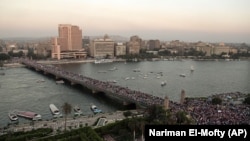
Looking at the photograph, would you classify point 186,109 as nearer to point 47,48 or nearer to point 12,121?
point 12,121

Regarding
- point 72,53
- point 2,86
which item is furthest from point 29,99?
point 72,53

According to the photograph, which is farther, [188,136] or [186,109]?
[186,109]

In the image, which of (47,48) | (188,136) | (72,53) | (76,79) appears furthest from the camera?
(47,48)

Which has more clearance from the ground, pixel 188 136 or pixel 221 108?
pixel 188 136

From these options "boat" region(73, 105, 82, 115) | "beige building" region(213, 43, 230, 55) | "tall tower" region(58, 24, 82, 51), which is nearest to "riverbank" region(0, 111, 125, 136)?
"boat" region(73, 105, 82, 115)

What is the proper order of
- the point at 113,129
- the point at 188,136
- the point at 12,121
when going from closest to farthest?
the point at 188,136 → the point at 113,129 → the point at 12,121

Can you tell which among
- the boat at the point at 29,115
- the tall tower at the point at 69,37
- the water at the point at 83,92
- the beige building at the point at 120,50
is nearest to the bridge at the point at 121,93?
the water at the point at 83,92
